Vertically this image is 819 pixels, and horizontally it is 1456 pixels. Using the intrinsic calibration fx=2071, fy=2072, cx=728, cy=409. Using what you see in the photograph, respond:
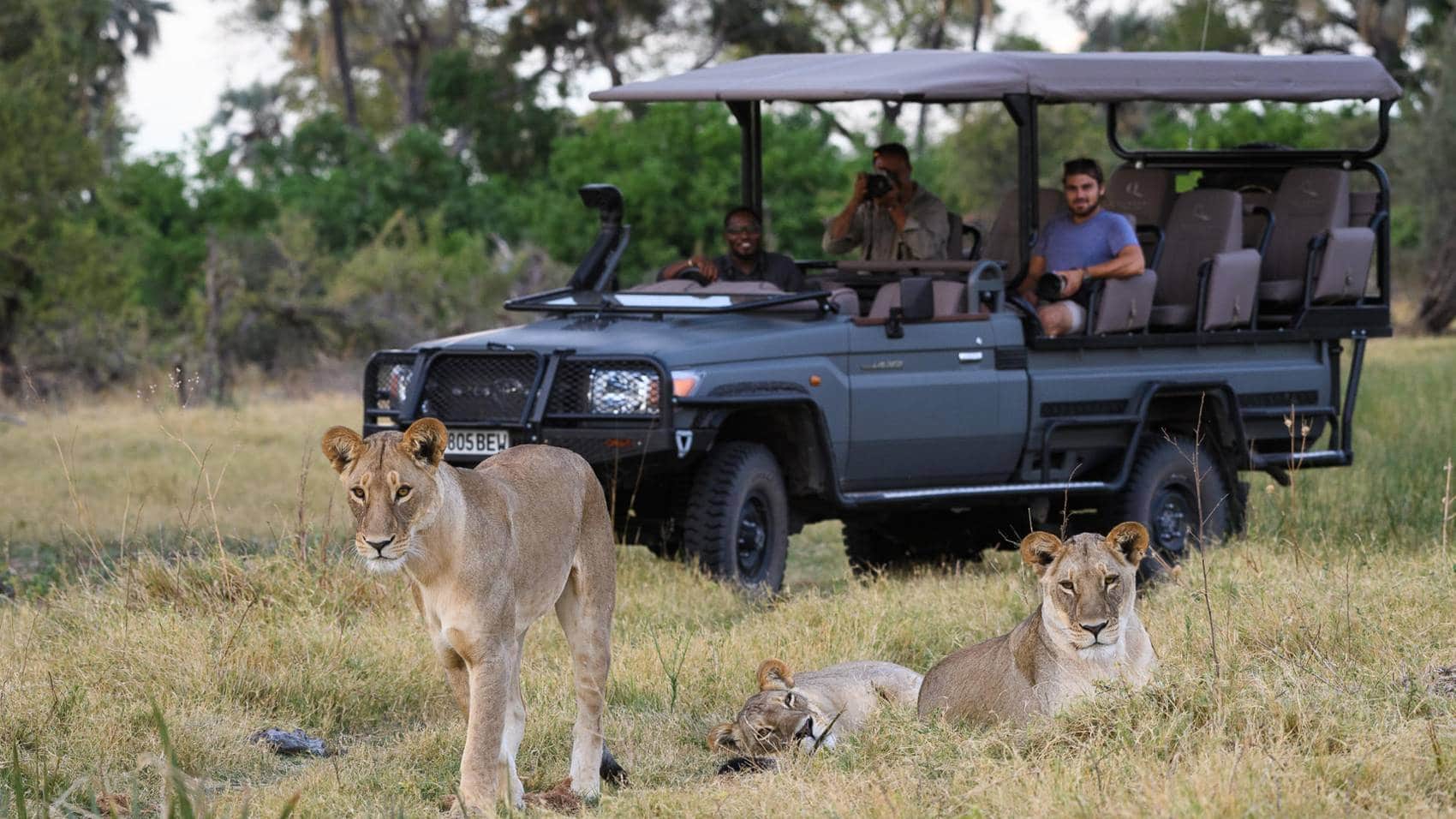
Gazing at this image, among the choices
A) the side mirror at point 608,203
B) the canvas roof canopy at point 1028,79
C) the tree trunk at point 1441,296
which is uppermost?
the canvas roof canopy at point 1028,79

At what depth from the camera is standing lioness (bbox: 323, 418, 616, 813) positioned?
15.6 ft

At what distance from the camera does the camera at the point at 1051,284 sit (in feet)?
30.8

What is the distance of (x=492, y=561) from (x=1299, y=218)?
21.5 ft

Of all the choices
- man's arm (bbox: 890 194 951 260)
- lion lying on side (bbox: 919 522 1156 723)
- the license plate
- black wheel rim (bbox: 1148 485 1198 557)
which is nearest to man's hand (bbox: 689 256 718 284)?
man's arm (bbox: 890 194 951 260)

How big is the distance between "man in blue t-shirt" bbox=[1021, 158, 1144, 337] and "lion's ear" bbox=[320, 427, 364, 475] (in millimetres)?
5111

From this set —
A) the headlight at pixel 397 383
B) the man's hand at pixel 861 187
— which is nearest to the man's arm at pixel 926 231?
the man's hand at pixel 861 187

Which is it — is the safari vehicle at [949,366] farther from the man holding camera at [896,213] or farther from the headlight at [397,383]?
the man holding camera at [896,213]

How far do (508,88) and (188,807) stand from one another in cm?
3155

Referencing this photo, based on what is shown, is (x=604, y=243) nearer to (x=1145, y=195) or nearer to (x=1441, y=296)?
(x=1145, y=195)

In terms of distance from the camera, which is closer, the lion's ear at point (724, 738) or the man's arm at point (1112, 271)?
the lion's ear at point (724, 738)

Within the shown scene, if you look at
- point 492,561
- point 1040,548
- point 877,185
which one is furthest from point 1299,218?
point 492,561

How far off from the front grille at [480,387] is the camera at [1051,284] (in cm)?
248

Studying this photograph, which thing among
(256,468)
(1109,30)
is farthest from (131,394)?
(1109,30)

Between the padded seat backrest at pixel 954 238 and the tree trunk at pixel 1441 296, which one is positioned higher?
the padded seat backrest at pixel 954 238
